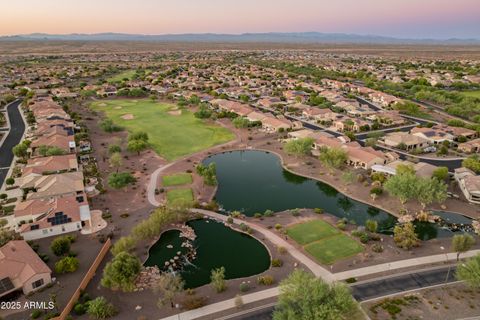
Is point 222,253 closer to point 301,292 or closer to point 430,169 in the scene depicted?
point 301,292

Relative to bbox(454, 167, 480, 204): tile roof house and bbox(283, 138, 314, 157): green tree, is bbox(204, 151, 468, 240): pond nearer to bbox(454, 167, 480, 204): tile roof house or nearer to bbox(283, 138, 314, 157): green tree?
bbox(283, 138, 314, 157): green tree

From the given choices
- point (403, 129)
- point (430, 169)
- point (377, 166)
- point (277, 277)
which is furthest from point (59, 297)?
point (403, 129)

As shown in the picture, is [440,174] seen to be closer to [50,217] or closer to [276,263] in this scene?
[276,263]

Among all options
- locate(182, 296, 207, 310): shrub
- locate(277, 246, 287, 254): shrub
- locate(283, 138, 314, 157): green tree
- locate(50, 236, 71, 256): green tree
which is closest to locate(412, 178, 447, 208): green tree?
locate(277, 246, 287, 254): shrub

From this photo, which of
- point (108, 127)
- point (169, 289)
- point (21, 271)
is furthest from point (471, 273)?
point (108, 127)

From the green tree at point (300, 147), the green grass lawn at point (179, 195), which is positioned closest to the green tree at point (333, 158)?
the green tree at point (300, 147)

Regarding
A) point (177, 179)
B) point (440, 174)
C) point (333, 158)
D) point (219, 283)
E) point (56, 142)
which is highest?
point (333, 158)
